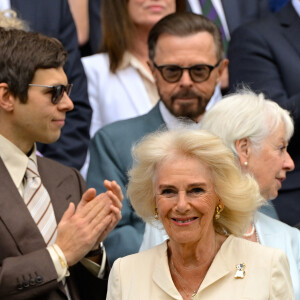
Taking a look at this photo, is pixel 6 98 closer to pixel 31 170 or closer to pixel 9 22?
pixel 31 170

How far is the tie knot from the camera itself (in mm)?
4871

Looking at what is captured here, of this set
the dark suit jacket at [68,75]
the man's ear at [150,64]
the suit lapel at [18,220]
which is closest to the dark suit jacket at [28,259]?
the suit lapel at [18,220]

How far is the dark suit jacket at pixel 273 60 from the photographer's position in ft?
20.1

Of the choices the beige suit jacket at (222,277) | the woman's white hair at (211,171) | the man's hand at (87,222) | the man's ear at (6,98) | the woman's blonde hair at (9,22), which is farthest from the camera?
the woman's blonde hair at (9,22)

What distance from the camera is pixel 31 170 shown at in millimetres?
4891

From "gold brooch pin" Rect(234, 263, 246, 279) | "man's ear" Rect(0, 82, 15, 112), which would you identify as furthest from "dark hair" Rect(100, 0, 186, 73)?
"gold brooch pin" Rect(234, 263, 246, 279)

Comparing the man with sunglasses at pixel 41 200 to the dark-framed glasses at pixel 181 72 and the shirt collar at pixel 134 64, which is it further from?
the shirt collar at pixel 134 64

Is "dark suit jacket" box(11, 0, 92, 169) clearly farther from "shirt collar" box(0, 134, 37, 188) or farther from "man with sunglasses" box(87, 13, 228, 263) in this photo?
"shirt collar" box(0, 134, 37, 188)

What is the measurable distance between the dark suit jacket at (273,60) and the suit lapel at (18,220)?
1.88 m

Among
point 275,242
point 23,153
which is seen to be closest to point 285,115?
point 275,242

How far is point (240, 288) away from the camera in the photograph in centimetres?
430

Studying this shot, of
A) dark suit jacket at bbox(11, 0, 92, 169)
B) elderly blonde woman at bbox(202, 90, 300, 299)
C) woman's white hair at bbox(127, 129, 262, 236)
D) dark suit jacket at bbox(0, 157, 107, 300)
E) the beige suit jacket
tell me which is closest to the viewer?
the beige suit jacket

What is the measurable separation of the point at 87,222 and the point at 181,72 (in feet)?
4.81

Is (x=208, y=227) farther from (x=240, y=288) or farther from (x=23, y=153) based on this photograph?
(x=23, y=153)
